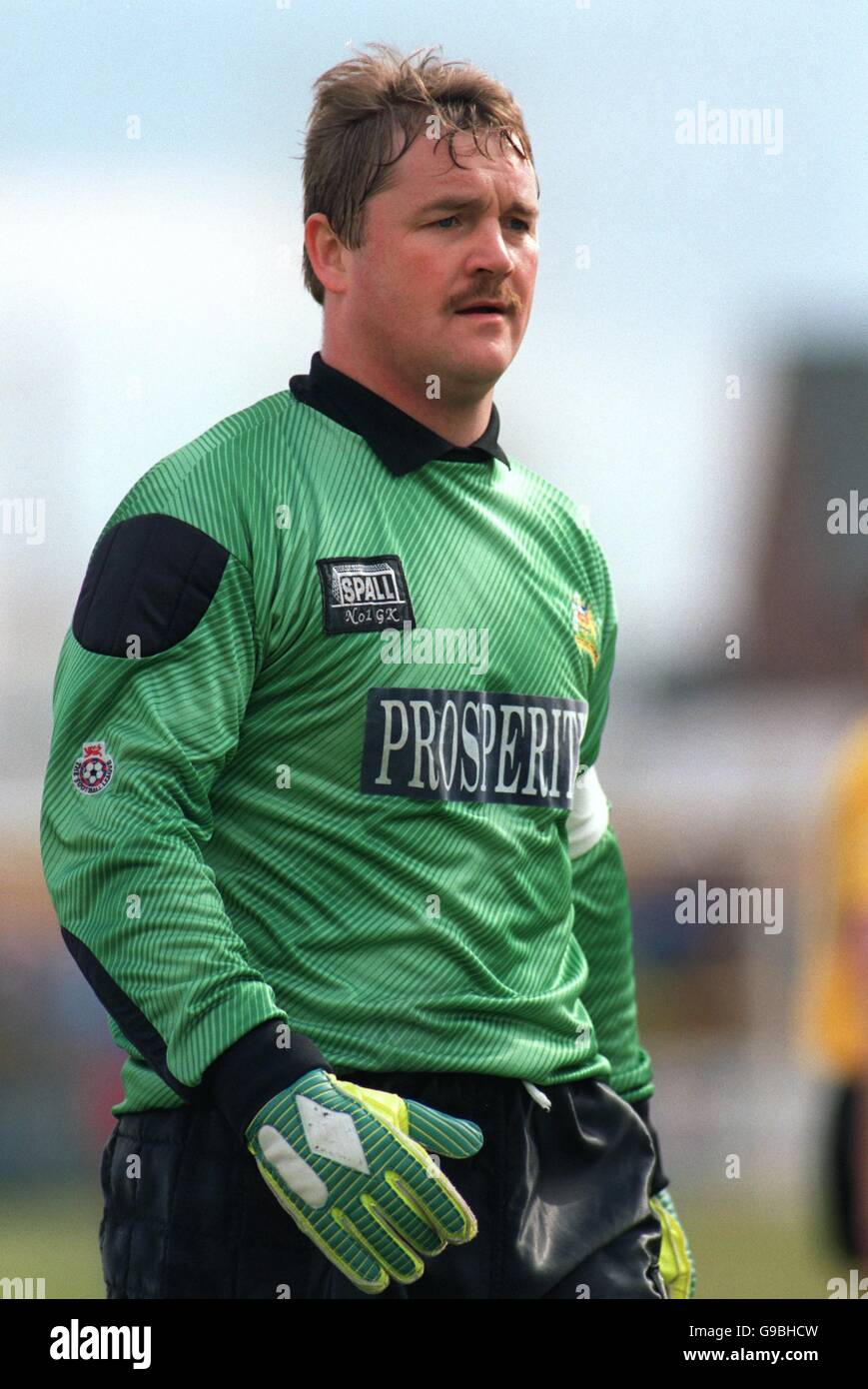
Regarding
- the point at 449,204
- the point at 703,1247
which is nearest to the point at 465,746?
the point at 449,204

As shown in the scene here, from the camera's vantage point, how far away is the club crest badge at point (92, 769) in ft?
8.89

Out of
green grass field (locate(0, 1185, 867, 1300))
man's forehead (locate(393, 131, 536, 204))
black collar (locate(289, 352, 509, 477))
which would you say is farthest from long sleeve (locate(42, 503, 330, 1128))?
green grass field (locate(0, 1185, 867, 1300))

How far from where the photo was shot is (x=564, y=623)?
309 cm

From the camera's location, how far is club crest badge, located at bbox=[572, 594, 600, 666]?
3.13 m

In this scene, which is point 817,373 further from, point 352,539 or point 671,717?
point 352,539

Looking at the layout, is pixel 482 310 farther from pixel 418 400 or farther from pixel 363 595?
Answer: pixel 363 595

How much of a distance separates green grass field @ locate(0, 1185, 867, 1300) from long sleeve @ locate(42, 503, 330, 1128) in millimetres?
3972

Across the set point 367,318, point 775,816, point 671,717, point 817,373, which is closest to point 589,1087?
point 367,318

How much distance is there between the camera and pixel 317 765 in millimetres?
2840

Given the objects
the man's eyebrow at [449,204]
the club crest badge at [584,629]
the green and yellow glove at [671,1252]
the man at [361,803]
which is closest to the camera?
the man at [361,803]

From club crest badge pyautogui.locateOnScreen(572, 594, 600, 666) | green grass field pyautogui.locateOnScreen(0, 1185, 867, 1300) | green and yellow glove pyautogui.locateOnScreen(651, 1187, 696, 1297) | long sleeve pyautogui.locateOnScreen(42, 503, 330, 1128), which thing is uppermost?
club crest badge pyautogui.locateOnScreen(572, 594, 600, 666)

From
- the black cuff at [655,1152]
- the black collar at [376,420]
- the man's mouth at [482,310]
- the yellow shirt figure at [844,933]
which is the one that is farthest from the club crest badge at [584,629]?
the yellow shirt figure at [844,933]

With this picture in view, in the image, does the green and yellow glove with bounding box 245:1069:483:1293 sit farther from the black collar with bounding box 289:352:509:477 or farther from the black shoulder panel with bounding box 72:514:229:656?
the black collar with bounding box 289:352:509:477

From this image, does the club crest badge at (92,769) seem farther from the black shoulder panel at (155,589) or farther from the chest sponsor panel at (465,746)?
the chest sponsor panel at (465,746)
